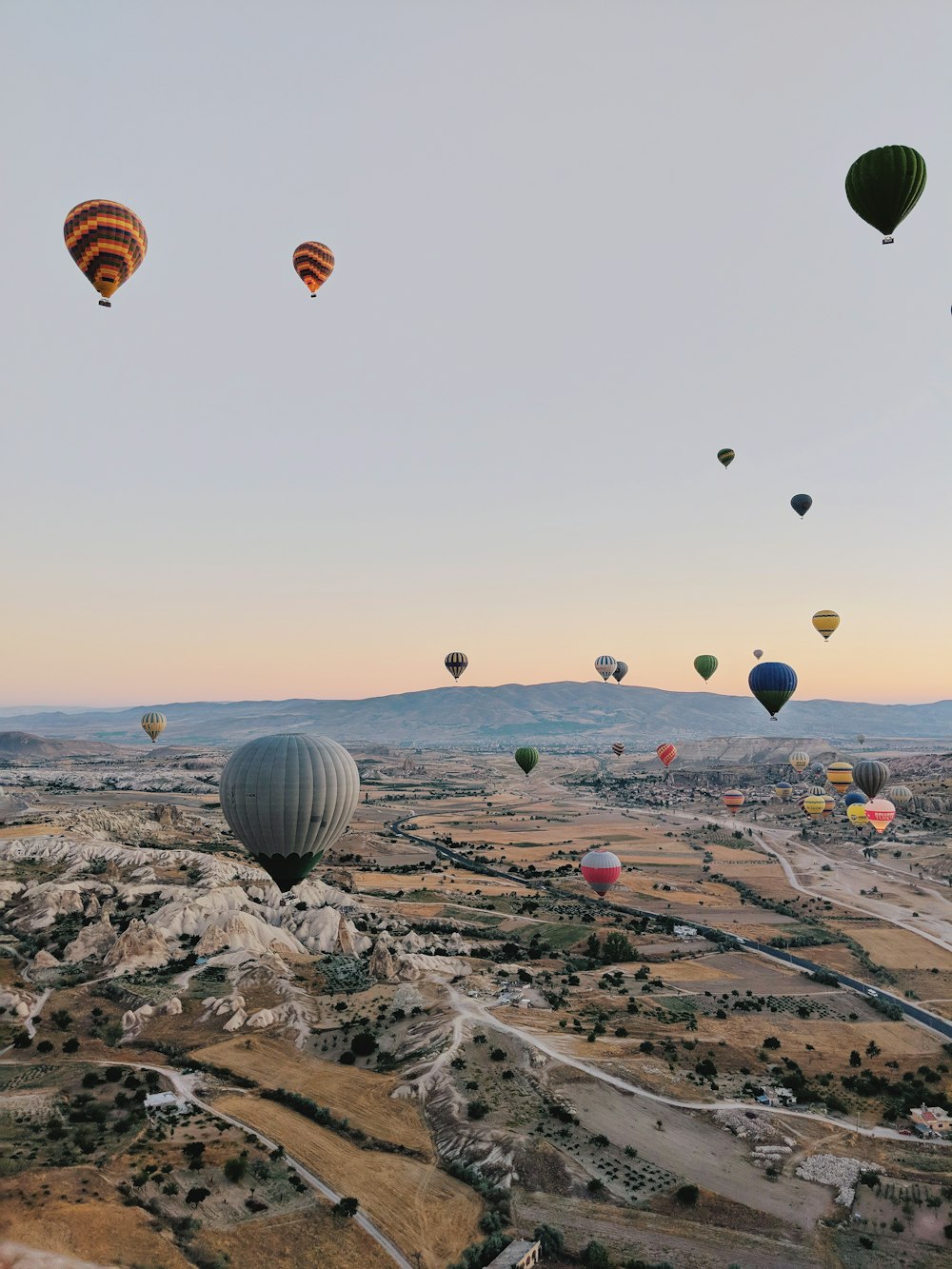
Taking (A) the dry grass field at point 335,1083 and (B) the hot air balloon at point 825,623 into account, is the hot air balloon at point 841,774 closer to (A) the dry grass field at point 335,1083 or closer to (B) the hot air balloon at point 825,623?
(B) the hot air balloon at point 825,623

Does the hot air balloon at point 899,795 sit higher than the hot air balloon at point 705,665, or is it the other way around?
the hot air balloon at point 705,665

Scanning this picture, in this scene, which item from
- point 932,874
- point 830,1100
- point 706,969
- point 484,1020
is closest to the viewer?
point 830,1100

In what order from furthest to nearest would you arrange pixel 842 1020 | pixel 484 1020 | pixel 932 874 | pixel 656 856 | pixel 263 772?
pixel 656 856 → pixel 932 874 → pixel 842 1020 → pixel 484 1020 → pixel 263 772

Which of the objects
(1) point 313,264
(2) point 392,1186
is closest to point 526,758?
(1) point 313,264

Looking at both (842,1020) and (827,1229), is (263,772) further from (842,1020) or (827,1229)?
(842,1020)

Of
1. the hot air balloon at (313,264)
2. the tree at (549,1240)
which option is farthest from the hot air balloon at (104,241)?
the tree at (549,1240)

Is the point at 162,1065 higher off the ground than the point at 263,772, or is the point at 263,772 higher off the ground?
the point at 263,772

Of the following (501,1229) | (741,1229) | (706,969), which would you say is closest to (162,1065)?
(501,1229)
